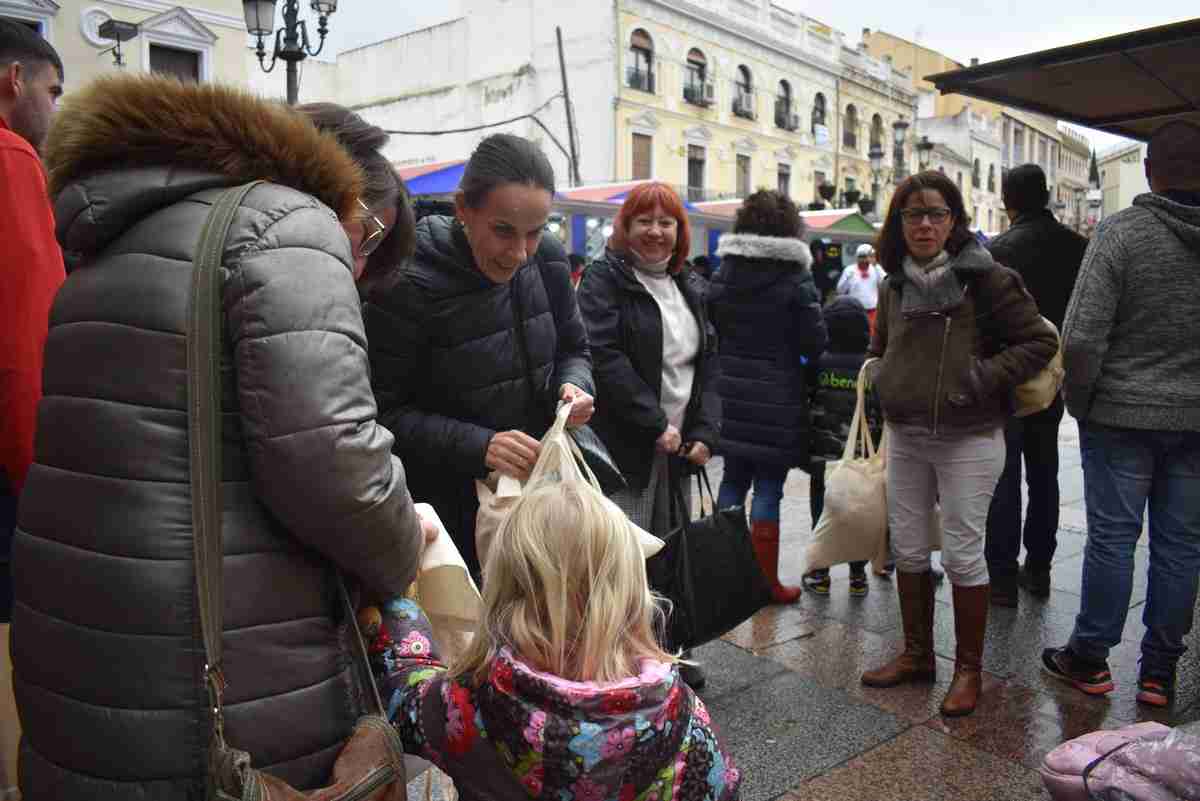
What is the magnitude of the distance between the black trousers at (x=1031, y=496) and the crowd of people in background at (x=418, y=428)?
105 centimetres

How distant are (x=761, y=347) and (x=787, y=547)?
154 centimetres

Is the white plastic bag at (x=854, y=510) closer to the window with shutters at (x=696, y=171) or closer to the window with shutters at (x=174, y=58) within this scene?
the window with shutters at (x=174, y=58)

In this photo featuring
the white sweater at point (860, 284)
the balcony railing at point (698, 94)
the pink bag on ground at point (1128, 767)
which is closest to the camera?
the pink bag on ground at point (1128, 767)

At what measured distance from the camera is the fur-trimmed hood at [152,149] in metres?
1.41

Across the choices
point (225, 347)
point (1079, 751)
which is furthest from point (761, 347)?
point (225, 347)

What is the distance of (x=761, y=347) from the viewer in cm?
467

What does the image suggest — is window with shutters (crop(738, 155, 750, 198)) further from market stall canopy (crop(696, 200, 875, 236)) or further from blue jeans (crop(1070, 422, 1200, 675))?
blue jeans (crop(1070, 422, 1200, 675))

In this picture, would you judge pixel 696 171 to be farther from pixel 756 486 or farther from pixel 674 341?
pixel 674 341

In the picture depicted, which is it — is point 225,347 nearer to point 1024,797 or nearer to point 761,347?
point 1024,797

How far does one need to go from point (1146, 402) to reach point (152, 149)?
3.29m

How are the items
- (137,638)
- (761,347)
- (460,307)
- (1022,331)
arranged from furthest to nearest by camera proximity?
(761,347) < (1022,331) < (460,307) < (137,638)

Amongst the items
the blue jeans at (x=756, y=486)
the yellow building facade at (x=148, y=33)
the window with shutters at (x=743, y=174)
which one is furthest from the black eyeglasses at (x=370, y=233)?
the window with shutters at (x=743, y=174)

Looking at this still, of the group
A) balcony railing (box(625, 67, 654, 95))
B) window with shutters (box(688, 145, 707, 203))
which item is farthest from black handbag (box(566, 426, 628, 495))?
window with shutters (box(688, 145, 707, 203))

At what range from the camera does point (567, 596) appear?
167cm
